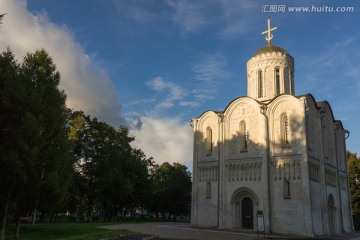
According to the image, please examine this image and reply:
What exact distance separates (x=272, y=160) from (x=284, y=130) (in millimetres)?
2652

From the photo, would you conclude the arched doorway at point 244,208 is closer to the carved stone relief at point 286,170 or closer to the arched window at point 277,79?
the carved stone relief at point 286,170

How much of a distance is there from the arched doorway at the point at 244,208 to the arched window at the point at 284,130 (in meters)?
4.87

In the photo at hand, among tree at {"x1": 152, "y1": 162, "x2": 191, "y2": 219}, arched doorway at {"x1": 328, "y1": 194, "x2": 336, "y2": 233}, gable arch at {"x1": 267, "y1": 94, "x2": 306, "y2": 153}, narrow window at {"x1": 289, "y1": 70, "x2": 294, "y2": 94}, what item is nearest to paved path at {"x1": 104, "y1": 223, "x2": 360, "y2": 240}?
arched doorway at {"x1": 328, "y1": 194, "x2": 336, "y2": 233}

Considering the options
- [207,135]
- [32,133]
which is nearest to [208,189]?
[207,135]

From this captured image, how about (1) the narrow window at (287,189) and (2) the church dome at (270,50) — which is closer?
(1) the narrow window at (287,189)

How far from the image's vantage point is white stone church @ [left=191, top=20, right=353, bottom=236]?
26078mm

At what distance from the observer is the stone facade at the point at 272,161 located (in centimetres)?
2608

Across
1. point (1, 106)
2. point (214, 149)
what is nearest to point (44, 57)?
point (1, 106)

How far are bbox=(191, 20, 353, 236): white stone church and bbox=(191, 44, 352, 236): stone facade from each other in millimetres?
75

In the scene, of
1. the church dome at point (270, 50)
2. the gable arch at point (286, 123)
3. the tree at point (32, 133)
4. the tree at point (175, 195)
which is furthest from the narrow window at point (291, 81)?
the tree at point (175, 195)

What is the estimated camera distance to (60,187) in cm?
1819

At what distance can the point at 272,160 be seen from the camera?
2756 centimetres

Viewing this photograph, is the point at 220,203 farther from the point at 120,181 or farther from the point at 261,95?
the point at 120,181

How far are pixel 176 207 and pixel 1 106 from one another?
38730 millimetres
